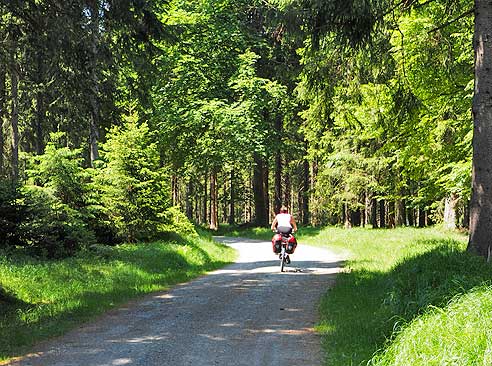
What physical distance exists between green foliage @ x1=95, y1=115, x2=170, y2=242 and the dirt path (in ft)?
19.2

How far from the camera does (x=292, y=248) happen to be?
14891mm

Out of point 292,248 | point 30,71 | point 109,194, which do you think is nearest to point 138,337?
point 30,71

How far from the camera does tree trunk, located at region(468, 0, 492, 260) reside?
897cm

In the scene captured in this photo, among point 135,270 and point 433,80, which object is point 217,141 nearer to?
point 433,80

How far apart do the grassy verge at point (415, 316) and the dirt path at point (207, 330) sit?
1.60 ft

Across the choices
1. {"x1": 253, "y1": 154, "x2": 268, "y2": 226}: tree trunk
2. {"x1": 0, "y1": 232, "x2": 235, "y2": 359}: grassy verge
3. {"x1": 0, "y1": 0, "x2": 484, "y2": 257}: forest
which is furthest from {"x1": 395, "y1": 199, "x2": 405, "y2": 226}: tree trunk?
{"x1": 0, "y1": 232, "x2": 235, "y2": 359}: grassy verge

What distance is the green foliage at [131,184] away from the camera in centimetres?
1741

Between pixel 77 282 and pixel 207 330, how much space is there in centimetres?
523

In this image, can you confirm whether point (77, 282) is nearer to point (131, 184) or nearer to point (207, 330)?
point (207, 330)

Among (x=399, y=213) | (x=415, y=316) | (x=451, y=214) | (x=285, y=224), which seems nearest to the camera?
(x=415, y=316)

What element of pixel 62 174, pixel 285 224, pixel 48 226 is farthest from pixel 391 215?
pixel 48 226

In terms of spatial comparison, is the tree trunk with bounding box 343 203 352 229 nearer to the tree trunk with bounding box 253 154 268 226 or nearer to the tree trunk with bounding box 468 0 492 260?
the tree trunk with bounding box 253 154 268 226

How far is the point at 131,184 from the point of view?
17562mm

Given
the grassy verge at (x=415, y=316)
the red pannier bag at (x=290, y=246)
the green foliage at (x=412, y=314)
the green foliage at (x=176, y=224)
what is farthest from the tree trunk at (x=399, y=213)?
the green foliage at (x=412, y=314)
